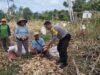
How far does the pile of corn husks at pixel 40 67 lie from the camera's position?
1098 centimetres

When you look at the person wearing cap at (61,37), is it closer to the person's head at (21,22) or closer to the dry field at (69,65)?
the dry field at (69,65)

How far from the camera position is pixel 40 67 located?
1140cm

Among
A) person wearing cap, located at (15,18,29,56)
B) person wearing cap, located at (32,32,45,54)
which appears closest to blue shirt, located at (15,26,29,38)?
person wearing cap, located at (15,18,29,56)

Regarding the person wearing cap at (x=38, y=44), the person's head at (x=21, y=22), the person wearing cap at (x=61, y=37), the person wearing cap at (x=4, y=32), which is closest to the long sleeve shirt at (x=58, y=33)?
the person wearing cap at (x=61, y=37)

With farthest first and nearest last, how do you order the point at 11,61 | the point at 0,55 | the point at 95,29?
the point at 95,29 → the point at 0,55 → the point at 11,61

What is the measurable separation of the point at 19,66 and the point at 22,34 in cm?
126

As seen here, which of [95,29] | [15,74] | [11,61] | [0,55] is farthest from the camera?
[95,29]

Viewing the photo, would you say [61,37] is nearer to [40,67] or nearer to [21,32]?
[40,67]

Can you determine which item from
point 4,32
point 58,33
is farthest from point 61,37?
point 4,32

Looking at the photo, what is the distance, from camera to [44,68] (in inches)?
443

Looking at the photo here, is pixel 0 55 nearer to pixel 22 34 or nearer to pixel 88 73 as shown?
pixel 22 34

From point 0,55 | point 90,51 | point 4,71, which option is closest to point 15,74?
point 4,71

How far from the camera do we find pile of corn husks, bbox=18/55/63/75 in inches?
432

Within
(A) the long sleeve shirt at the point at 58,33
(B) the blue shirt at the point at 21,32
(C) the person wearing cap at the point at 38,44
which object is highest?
(A) the long sleeve shirt at the point at 58,33
